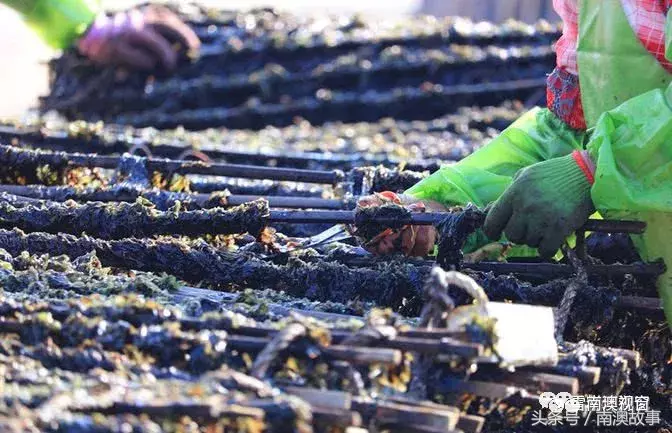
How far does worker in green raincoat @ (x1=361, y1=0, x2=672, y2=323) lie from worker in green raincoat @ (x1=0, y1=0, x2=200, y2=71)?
398 centimetres

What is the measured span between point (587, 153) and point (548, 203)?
0.79 feet

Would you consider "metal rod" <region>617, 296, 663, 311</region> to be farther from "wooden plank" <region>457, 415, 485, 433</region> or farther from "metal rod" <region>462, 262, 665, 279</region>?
"wooden plank" <region>457, 415, 485, 433</region>

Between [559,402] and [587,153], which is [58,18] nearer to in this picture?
[587,153]

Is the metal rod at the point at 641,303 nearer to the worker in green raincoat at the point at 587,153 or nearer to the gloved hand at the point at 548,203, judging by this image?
the worker in green raincoat at the point at 587,153

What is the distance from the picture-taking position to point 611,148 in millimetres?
3484

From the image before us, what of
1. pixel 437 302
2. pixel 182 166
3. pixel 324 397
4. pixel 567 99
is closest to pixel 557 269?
pixel 567 99

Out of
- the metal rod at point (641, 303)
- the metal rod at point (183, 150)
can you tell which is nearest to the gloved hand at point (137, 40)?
the metal rod at point (183, 150)

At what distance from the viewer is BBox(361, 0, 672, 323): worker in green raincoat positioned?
3461mm

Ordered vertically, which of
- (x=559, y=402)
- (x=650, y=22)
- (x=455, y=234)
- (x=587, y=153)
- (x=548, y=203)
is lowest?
(x=559, y=402)

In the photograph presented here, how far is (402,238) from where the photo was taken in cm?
389

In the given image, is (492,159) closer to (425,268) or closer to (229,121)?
(425,268)

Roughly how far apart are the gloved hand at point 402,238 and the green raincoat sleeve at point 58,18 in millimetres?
4267

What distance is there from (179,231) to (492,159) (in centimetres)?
121

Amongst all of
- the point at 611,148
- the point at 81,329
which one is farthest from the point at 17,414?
the point at 611,148
